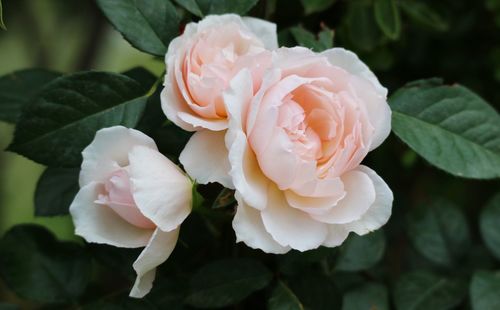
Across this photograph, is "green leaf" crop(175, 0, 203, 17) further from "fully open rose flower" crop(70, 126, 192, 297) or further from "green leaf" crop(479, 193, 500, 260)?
"green leaf" crop(479, 193, 500, 260)

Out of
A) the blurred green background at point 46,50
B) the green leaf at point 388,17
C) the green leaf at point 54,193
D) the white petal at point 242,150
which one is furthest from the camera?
the blurred green background at point 46,50

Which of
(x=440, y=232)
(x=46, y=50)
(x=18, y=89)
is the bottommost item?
(x=46, y=50)

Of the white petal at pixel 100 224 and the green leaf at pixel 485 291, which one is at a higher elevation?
the white petal at pixel 100 224

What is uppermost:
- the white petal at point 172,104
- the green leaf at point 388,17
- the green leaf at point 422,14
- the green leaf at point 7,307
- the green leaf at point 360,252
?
the white petal at point 172,104

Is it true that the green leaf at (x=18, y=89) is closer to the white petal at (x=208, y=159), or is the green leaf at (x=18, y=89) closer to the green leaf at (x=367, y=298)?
the white petal at (x=208, y=159)

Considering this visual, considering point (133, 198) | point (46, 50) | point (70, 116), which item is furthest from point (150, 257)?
point (46, 50)

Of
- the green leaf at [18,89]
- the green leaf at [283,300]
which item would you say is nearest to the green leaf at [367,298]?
the green leaf at [283,300]

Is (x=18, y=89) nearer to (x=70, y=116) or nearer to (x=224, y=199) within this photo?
(x=70, y=116)
